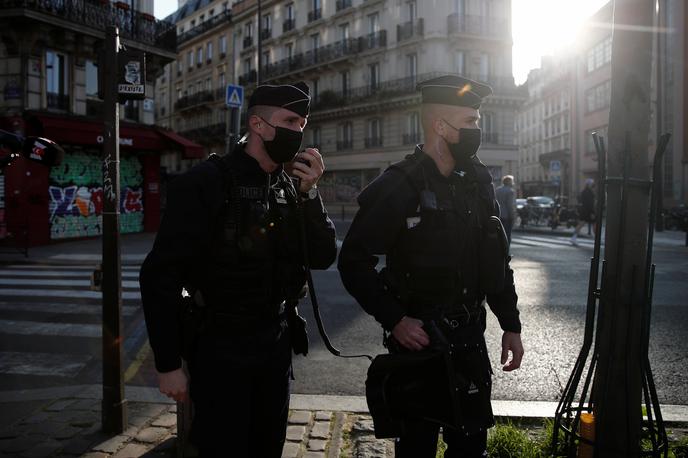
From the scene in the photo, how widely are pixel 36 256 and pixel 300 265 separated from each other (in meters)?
13.6

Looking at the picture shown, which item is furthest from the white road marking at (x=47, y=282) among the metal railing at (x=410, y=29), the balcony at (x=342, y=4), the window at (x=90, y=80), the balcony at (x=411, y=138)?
the balcony at (x=342, y=4)

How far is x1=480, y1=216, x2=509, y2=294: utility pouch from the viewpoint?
2428 mm

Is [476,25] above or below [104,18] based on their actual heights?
above

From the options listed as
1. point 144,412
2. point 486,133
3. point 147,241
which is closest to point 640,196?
point 144,412

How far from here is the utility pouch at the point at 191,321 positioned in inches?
86.0

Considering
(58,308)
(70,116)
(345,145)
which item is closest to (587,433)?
(58,308)

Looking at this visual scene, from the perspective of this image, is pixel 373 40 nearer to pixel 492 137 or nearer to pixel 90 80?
pixel 492 137

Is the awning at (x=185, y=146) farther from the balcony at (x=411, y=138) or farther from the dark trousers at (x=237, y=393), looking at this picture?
the balcony at (x=411, y=138)

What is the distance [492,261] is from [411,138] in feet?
112

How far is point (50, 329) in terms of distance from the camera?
6.54 meters

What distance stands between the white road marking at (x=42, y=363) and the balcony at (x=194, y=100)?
45.2m

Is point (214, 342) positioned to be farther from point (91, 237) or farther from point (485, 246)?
point (91, 237)

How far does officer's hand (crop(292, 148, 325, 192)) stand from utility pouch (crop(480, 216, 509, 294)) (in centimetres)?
78

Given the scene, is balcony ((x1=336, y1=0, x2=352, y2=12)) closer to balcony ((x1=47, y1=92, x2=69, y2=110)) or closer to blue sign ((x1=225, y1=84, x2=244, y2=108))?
balcony ((x1=47, y1=92, x2=69, y2=110))
